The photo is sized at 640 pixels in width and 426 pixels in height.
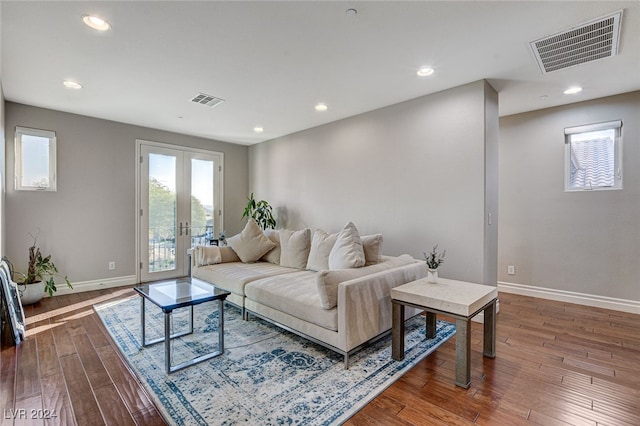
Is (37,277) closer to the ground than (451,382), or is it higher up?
higher up

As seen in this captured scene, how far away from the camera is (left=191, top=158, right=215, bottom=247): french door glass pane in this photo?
5605 mm

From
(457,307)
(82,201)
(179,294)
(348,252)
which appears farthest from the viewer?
(82,201)

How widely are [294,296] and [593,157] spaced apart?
4190mm

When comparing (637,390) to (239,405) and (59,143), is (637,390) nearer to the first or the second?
(239,405)

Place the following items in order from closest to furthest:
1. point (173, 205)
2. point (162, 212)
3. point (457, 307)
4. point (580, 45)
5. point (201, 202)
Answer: point (457, 307) → point (580, 45) → point (162, 212) → point (173, 205) → point (201, 202)

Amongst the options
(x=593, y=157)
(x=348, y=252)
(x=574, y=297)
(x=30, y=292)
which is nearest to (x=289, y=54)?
(x=348, y=252)

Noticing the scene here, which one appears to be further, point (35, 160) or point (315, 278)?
point (35, 160)

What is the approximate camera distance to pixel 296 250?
3775 millimetres

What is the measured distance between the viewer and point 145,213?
502 cm

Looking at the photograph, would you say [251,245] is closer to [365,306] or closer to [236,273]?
[236,273]

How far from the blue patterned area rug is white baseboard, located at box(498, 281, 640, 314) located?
6.20 feet

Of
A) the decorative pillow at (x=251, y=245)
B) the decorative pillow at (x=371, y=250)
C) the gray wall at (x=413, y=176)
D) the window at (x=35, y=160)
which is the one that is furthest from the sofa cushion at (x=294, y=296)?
the window at (x=35, y=160)

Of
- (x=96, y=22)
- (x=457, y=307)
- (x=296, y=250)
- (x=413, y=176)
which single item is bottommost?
(x=457, y=307)

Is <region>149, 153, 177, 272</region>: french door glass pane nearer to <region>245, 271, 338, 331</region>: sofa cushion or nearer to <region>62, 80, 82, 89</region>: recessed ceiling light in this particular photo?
<region>62, 80, 82, 89</region>: recessed ceiling light
